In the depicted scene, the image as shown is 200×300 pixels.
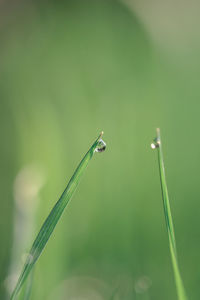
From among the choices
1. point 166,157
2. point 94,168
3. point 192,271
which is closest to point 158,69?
point 166,157

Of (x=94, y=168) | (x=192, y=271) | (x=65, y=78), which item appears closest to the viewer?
(x=192, y=271)

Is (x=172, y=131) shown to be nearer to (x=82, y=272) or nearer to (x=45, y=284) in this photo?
(x=82, y=272)

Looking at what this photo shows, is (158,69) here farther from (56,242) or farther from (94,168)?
(56,242)

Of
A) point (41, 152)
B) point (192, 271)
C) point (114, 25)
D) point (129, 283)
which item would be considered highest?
point (114, 25)

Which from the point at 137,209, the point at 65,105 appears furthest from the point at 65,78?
the point at 137,209

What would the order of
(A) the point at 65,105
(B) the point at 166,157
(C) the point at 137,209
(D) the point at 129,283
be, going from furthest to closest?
(A) the point at 65,105 → (B) the point at 166,157 → (C) the point at 137,209 → (D) the point at 129,283

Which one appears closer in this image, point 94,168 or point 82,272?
point 82,272

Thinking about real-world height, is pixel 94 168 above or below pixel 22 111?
below
